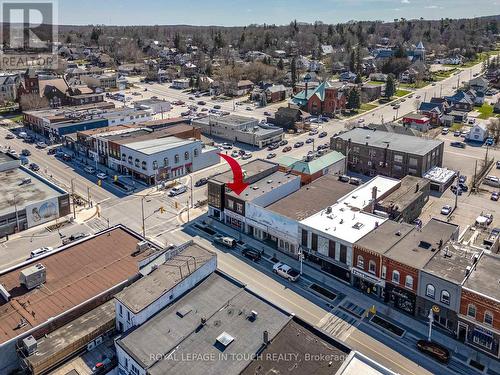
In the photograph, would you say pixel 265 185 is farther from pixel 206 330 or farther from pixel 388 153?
pixel 206 330

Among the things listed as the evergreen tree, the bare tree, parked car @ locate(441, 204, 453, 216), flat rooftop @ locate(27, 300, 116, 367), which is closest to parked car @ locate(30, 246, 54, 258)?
flat rooftop @ locate(27, 300, 116, 367)

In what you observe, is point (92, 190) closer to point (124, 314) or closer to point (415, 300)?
point (124, 314)

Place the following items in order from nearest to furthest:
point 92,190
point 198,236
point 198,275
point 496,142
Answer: point 198,275, point 198,236, point 92,190, point 496,142

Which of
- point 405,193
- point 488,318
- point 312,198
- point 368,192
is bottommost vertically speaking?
point 488,318

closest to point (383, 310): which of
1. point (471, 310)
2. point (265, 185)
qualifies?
point (471, 310)

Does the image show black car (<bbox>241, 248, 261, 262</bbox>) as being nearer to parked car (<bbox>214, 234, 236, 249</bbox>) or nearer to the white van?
parked car (<bbox>214, 234, 236, 249</bbox>)

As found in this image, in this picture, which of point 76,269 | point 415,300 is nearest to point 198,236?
point 76,269
